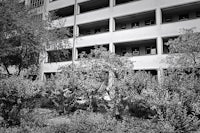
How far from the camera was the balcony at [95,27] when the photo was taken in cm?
2525

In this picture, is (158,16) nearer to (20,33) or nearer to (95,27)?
(95,27)

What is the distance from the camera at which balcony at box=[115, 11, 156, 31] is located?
862 inches

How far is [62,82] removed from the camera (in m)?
12.1

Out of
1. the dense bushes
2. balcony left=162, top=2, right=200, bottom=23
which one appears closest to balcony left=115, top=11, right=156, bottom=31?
balcony left=162, top=2, right=200, bottom=23

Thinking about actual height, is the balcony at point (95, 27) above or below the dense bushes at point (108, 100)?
above

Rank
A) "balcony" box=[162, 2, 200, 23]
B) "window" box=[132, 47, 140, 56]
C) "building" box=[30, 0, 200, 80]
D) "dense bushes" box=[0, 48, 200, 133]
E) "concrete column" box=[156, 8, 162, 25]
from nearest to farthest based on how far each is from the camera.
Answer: "dense bushes" box=[0, 48, 200, 133] → "building" box=[30, 0, 200, 80] → "balcony" box=[162, 2, 200, 23] → "concrete column" box=[156, 8, 162, 25] → "window" box=[132, 47, 140, 56]

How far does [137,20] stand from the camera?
2322 centimetres

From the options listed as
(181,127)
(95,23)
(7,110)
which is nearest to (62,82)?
(7,110)

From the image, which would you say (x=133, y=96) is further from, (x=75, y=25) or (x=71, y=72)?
(x=75, y=25)

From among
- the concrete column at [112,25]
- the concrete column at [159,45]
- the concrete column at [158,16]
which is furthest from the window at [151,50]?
the concrete column at [112,25]

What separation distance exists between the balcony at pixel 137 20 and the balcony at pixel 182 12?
149 cm

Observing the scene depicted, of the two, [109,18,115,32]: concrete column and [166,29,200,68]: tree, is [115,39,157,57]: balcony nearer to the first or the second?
[109,18,115,32]: concrete column

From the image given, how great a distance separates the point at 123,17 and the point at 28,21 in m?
13.1

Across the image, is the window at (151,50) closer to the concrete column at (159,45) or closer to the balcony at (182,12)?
the concrete column at (159,45)
